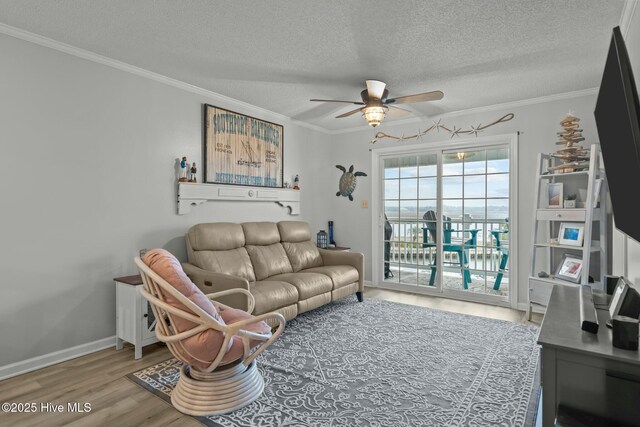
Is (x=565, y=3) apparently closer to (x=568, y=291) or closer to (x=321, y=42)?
(x=321, y=42)

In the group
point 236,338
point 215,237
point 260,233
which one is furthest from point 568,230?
point 215,237

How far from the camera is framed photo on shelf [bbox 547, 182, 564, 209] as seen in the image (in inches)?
143

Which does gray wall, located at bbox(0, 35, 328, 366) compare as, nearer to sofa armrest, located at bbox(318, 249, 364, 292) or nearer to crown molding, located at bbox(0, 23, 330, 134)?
crown molding, located at bbox(0, 23, 330, 134)

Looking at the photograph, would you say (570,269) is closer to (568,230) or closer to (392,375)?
(568,230)

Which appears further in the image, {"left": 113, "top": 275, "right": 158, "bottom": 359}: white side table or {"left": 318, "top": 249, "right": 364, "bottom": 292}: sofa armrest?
{"left": 318, "top": 249, "right": 364, "bottom": 292}: sofa armrest

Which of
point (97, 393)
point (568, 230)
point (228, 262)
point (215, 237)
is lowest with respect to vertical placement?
point (97, 393)

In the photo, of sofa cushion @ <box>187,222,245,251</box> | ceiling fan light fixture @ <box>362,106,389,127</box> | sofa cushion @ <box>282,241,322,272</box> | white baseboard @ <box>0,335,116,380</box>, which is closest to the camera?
white baseboard @ <box>0,335,116,380</box>

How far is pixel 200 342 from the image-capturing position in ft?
6.39

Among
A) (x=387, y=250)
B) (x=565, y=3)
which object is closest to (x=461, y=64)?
(x=565, y=3)

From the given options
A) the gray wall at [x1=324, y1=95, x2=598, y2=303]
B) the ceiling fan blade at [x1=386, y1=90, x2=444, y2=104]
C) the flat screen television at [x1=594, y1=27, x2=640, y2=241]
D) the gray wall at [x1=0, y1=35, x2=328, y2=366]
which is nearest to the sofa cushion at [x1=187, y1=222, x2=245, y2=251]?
the gray wall at [x1=0, y1=35, x2=328, y2=366]

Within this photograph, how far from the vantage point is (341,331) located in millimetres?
3383

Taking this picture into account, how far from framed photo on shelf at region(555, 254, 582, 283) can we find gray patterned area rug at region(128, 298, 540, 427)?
0.60 meters

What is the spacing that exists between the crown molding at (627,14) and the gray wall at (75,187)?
11.8 feet

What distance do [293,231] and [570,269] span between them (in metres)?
3.01
